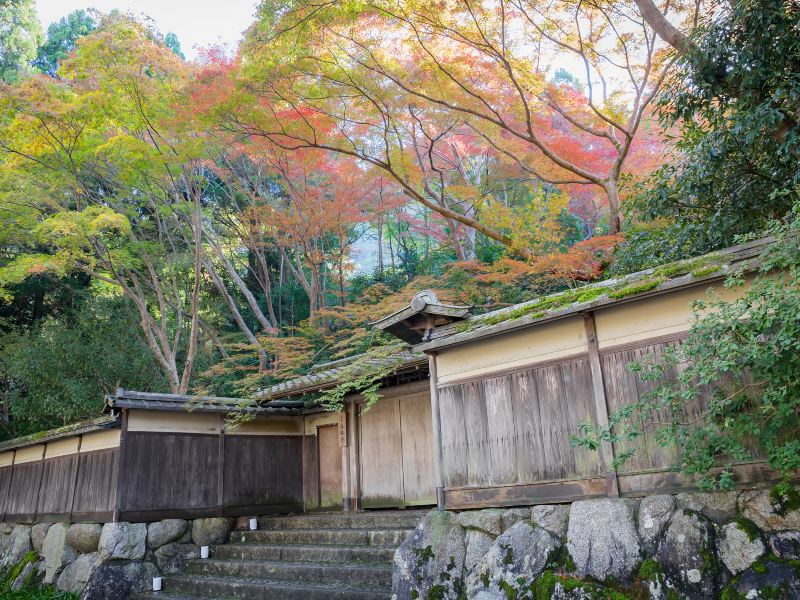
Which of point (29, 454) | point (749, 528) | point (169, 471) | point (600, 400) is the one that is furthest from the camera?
point (29, 454)

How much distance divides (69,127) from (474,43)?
10257mm

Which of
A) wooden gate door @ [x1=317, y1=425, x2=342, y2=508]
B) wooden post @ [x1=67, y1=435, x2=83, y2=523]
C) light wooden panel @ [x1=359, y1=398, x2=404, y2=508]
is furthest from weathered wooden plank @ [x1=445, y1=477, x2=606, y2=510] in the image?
wooden post @ [x1=67, y1=435, x2=83, y2=523]

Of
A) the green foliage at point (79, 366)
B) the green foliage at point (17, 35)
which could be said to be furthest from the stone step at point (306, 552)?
the green foliage at point (17, 35)

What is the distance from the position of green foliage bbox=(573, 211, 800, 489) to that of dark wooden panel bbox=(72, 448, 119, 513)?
10424mm

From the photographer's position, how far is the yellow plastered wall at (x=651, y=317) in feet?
22.1

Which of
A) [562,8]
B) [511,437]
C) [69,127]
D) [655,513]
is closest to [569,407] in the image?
[511,437]

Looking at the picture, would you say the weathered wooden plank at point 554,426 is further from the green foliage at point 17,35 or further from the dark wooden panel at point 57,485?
the green foliage at point 17,35

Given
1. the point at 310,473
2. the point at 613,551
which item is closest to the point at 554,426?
the point at 613,551

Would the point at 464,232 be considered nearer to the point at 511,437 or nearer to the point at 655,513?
the point at 511,437

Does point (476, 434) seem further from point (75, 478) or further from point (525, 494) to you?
point (75, 478)

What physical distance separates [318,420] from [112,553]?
5153 mm

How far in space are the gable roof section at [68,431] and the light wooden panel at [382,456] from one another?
5.33 metres

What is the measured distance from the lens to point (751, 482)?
6.07 meters

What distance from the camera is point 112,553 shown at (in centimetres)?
1191
